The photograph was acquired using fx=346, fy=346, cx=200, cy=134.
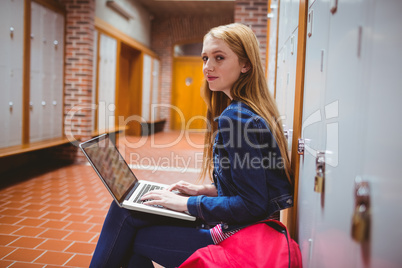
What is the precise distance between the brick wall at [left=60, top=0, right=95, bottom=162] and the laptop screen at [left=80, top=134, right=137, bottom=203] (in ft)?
13.5

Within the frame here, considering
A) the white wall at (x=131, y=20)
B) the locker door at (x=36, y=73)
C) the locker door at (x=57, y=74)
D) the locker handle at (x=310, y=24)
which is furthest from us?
the white wall at (x=131, y=20)

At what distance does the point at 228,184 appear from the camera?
1.19m

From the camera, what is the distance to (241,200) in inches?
44.1

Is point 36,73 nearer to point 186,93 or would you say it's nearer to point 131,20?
point 131,20

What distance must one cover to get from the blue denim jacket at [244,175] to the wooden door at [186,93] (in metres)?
9.78

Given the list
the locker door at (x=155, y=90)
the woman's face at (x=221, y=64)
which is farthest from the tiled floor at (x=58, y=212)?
the locker door at (x=155, y=90)

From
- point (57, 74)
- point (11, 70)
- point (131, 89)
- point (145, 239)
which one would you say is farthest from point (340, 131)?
point (131, 89)

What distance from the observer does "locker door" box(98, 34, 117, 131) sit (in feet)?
21.2

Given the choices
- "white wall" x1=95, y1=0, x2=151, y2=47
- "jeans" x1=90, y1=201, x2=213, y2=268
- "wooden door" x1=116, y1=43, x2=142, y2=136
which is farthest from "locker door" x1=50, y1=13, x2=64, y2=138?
"jeans" x1=90, y1=201, x2=213, y2=268

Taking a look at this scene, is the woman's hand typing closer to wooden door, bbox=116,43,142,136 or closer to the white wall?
the white wall

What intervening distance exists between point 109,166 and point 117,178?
66 millimetres

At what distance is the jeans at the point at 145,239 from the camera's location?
4.07ft

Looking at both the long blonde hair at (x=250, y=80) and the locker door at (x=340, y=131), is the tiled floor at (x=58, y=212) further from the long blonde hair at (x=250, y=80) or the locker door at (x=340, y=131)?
the locker door at (x=340, y=131)

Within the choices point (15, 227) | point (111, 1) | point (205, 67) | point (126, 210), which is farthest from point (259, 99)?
point (111, 1)
